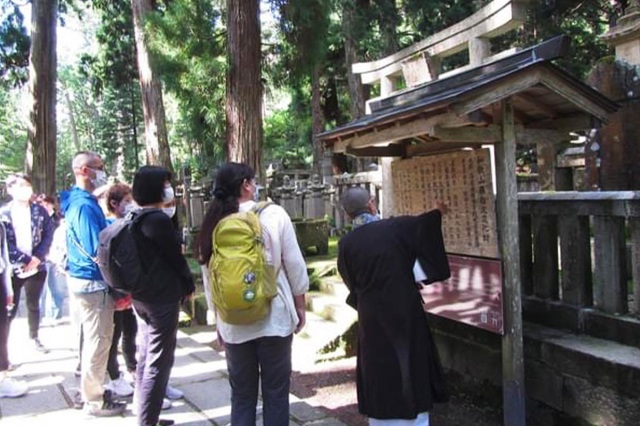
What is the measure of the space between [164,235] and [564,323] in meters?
3.09

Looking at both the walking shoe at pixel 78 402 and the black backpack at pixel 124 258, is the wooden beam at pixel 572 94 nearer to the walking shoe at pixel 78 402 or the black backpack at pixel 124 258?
the black backpack at pixel 124 258

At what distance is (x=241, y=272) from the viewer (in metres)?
2.73

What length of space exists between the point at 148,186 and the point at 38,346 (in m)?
3.27

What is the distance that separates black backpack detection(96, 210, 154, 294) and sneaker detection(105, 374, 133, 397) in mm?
1292

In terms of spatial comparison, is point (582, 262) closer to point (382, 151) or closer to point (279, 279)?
point (382, 151)

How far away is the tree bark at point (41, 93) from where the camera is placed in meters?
11.4

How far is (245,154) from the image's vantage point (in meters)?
6.45

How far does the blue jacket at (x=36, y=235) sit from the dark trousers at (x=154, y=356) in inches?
85.6

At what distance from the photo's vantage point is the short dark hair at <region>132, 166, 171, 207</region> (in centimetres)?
329

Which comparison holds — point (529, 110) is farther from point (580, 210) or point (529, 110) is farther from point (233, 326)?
point (233, 326)

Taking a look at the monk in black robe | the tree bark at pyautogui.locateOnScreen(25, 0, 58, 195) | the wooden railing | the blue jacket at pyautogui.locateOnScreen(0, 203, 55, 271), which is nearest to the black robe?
the monk in black robe

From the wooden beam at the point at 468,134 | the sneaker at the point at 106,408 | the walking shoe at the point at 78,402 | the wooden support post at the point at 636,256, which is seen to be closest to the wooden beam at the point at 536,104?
the wooden beam at the point at 468,134

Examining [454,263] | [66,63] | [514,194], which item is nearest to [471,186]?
[514,194]

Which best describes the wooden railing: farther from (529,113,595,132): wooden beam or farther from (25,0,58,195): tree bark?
(25,0,58,195): tree bark
